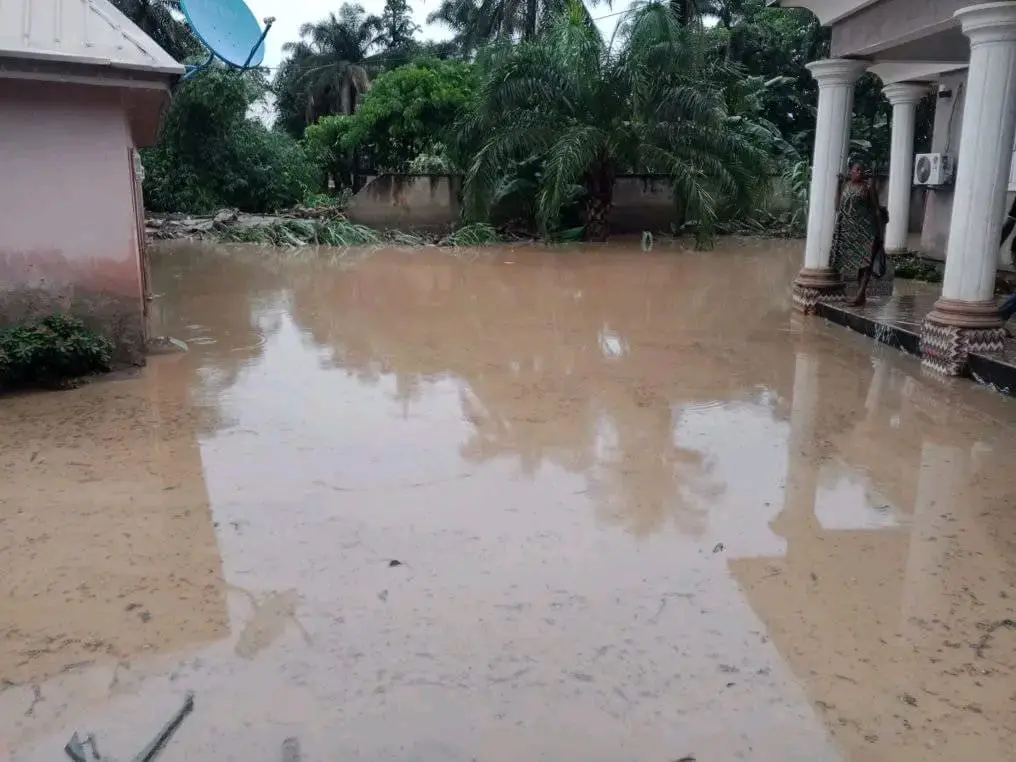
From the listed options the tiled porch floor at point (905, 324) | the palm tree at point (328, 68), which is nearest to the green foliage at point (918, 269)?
the tiled porch floor at point (905, 324)

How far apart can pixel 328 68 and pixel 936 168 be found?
1163 inches

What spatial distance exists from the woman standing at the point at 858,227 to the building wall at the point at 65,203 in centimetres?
689

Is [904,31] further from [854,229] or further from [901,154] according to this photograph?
[901,154]

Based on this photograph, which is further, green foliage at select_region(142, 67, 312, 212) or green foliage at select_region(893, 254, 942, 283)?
green foliage at select_region(142, 67, 312, 212)

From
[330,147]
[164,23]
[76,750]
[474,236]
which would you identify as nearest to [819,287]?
[76,750]

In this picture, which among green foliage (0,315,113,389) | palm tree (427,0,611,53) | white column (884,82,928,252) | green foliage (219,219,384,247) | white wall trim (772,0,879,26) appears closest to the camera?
green foliage (0,315,113,389)

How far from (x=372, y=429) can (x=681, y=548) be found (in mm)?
2318

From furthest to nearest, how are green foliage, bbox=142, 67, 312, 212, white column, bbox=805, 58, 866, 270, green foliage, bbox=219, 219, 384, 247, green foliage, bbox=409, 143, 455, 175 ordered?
green foliage, bbox=142, 67, 312, 212 < green foliage, bbox=409, 143, 455, 175 < green foliage, bbox=219, 219, 384, 247 < white column, bbox=805, 58, 866, 270

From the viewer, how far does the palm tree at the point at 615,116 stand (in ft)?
50.8

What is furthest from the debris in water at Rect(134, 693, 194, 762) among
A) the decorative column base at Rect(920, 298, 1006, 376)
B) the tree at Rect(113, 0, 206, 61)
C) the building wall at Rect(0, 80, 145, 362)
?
the tree at Rect(113, 0, 206, 61)

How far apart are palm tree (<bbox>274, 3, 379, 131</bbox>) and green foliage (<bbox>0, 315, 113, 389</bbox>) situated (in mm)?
31045

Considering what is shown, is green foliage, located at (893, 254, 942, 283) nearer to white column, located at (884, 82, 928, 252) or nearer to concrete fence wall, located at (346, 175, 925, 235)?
Answer: white column, located at (884, 82, 928, 252)

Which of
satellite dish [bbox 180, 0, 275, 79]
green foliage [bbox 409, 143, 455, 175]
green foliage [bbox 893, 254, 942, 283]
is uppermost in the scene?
satellite dish [bbox 180, 0, 275, 79]

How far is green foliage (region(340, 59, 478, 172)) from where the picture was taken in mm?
20359
